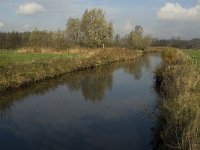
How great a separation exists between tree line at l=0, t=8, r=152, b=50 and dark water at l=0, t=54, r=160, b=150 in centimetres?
3049

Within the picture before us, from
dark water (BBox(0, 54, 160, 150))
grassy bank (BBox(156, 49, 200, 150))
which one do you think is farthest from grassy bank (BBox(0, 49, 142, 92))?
grassy bank (BBox(156, 49, 200, 150))

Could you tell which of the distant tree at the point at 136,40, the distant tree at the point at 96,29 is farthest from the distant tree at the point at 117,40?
the distant tree at the point at 96,29

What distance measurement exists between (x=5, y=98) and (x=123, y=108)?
21.8 ft

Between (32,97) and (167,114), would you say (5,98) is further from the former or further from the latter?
(167,114)

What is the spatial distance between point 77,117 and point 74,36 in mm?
57320

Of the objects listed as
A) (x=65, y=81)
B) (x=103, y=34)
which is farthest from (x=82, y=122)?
(x=103, y=34)

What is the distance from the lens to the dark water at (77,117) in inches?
438

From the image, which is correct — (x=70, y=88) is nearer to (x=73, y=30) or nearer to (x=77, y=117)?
(x=77, y=117)

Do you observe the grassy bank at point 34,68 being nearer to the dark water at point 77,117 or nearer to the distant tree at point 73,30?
the dark water at point 77,117

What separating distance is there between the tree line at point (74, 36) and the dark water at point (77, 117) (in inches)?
1200

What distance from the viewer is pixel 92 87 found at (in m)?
22.4

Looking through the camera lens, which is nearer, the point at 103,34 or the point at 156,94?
the point at 156,94

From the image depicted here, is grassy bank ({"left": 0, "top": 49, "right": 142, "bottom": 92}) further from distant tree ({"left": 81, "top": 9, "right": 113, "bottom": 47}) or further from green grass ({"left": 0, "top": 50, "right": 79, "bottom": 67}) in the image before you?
distant tree ({"left": 81, "top": 9, "right": 113, "bottom": 47})

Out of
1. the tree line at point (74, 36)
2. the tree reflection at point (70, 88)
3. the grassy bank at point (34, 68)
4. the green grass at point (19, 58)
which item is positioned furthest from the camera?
the tree line at point (74, 36)
